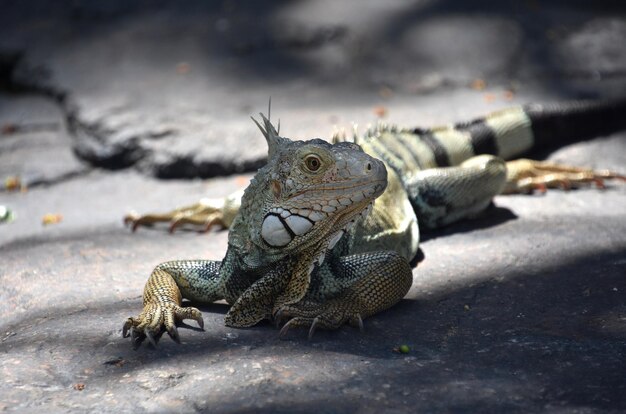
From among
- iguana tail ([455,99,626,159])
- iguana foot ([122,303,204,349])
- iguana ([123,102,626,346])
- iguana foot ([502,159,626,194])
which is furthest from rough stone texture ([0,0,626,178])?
iguana foot ([122,303,204,349])

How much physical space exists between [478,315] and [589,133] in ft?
11.6

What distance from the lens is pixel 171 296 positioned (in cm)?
367

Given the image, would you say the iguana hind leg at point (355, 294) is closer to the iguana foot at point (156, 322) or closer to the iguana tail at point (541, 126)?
the iguana foot at point (156, 322)

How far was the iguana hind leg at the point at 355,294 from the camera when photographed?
11.4 ft

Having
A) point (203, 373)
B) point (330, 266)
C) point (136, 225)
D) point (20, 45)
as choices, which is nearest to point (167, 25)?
point (20, 45)

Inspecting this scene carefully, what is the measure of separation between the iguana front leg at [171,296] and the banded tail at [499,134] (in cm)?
154

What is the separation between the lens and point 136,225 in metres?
5.49

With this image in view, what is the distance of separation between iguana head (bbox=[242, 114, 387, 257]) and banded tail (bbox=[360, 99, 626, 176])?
1605 millimetres

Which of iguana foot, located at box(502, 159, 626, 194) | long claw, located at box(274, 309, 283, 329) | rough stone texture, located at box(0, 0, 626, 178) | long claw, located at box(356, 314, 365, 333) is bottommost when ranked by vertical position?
long claw, located at box(356, 314, 365, 333)

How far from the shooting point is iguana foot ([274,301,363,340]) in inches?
135

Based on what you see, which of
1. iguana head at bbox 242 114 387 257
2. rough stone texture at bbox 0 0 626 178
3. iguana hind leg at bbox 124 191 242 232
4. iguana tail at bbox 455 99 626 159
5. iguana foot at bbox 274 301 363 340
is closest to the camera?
iguana head at bbox 242 114 387 257

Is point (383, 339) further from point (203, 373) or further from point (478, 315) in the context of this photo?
point (203, 373)

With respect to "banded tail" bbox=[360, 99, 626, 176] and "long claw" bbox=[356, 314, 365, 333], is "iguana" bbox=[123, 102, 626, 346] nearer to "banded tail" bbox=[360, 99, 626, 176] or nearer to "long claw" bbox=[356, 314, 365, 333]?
"long claw" bbox=[356, 314, 365, 333]

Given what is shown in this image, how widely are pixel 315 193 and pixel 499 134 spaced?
3.15 m
